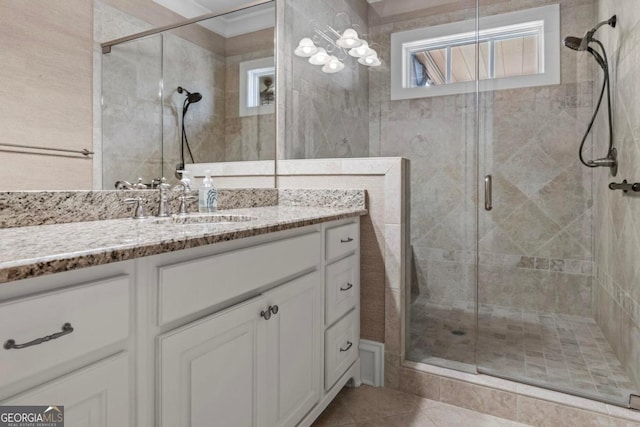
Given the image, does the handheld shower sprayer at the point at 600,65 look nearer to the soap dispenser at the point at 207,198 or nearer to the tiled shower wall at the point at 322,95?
the tiled shower wall at the point at 322,95

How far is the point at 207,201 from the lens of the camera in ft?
5.67

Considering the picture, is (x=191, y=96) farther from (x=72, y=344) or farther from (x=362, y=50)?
(x=362, y=50)

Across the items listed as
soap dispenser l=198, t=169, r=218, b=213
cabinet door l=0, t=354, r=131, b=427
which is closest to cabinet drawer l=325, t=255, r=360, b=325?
soap dispenser l=198, t=169, r=218, b=213

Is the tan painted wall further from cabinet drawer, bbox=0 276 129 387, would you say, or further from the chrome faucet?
cabinet drawer, bbox=0 276 129 387

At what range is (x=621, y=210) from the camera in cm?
201

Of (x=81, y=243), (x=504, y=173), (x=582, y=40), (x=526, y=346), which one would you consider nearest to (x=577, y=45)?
(x=582, y=40)

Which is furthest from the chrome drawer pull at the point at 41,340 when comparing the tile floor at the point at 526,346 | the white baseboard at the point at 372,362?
the tile floor at the point at 526,346

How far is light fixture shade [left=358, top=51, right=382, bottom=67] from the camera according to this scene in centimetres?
277

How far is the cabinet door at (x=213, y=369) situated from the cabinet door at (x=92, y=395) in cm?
9

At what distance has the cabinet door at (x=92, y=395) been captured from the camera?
0.64 m

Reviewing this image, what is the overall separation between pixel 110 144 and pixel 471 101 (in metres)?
2.20

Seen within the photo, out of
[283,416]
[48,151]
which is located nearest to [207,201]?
[48,151]

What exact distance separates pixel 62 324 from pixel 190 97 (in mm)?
1313

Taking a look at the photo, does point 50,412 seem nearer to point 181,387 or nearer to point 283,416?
point 181,387
